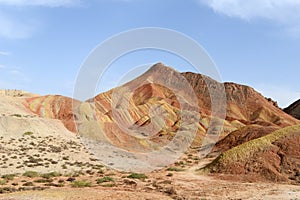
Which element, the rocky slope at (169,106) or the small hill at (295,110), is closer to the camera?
the rocky slope at (169,106)

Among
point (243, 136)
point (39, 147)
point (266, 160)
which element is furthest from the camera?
point (243, 136)

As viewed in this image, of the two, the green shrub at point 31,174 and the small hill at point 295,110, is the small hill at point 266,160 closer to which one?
the green shrub at point 31,174

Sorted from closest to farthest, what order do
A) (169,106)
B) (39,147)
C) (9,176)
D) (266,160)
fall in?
(9,176)
(266,160)
(39,147)
(169,106)

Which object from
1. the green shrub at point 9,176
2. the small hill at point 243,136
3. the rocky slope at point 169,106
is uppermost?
the rocky slope at point 169,106

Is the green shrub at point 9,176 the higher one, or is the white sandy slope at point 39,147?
the white sandy slope at point 39,147

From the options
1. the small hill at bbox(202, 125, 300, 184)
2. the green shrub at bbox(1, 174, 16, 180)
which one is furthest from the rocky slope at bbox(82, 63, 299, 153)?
the green shrub at bbox(1, 174, 16, 180)

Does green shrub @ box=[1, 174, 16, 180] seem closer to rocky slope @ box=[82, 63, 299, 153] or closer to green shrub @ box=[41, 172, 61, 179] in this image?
green shrub @ box=[41, 172, 61, 179]

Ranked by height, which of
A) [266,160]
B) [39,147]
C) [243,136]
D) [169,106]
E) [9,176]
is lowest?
[9,176]

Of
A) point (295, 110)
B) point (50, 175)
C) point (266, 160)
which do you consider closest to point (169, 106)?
point (295, 110)

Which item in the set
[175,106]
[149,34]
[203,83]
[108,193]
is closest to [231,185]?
[108,193]

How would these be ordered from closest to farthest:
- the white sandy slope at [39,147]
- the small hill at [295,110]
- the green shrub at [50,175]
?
1. the green shrub at [50,175]
2. the white sandy slope at [39,147]
3. the small hill at [295,110]

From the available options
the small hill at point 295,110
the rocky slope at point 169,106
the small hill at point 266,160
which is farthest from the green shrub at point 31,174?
the small hill at point 295,110

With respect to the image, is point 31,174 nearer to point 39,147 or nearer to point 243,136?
point 39,147

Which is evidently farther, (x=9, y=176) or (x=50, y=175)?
(x=50, y=175)
